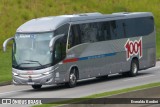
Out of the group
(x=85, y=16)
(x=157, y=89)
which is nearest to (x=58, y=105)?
(x=157, y=89)

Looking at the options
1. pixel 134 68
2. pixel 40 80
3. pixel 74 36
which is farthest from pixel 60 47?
pixel 134 68

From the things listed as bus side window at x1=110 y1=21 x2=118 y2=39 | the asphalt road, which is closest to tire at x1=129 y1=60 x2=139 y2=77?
the asphalt road

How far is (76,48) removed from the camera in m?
29.2

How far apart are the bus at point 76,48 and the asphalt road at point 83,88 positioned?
0.44 m

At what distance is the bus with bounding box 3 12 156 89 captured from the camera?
27781 millimetres

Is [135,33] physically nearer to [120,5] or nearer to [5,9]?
[5,9]

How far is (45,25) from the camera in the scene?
92.6 ft

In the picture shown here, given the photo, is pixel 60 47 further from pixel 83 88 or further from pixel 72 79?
pixel 83 88

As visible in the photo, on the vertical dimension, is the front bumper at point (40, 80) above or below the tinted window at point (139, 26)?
below

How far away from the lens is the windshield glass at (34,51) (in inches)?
1094

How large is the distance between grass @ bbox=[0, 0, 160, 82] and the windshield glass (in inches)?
573

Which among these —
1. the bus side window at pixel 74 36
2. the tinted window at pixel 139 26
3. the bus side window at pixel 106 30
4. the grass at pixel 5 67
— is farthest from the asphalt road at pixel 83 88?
the grass at pixel 5 67

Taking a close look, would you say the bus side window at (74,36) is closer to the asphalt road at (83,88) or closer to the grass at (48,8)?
the asphalt road at (83,88)

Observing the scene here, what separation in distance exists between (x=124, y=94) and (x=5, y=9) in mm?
36148
